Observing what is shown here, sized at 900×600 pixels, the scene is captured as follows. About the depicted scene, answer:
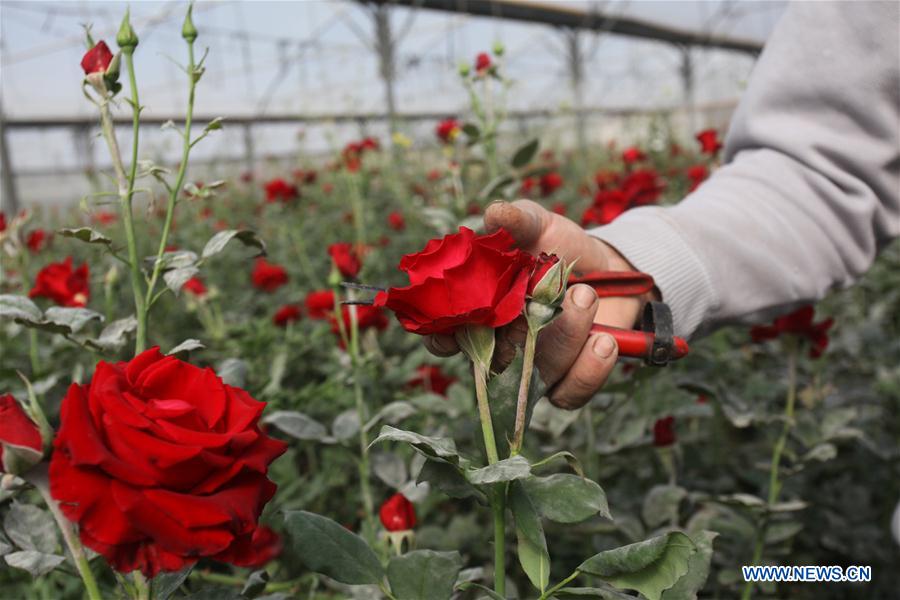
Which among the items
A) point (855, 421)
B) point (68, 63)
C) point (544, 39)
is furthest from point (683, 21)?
point (855, 421)

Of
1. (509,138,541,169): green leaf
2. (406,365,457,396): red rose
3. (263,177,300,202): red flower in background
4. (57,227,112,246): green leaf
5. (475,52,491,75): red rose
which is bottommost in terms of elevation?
(406,365,457,396): red rose

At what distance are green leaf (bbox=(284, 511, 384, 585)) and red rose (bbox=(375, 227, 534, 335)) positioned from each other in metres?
0.14

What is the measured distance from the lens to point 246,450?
37 centimetres

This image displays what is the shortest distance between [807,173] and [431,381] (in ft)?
1.99

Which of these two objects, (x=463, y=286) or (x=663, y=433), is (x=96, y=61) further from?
(x=663, y=433)

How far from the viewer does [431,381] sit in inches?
47.2

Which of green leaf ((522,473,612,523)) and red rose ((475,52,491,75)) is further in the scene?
A: red rose ((475,52,491,75))

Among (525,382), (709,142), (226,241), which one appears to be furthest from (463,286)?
(709,142)

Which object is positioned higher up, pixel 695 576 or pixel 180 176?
pixel 180 176

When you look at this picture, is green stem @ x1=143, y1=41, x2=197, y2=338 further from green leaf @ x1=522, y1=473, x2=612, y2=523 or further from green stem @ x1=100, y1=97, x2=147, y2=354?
green leaf @ x1=522, y1=473, x2=612, y2=523

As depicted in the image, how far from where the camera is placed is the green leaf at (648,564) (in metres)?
0.41

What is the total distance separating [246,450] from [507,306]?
15 cm

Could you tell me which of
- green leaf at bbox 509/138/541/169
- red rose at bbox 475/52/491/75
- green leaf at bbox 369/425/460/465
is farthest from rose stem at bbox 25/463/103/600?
red rose at bbox 475/52/491/75

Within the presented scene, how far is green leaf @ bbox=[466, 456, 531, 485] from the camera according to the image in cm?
38
